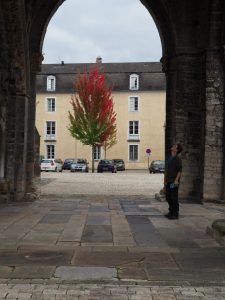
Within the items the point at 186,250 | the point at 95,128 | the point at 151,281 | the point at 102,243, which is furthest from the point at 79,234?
the point at 95,128

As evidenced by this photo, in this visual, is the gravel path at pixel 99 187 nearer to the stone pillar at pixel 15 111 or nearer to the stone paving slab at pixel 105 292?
the stone pillar at pixel 15 111

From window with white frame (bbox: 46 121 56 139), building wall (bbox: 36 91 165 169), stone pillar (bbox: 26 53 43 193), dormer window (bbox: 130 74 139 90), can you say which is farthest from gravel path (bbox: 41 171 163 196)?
dormer window (bbox: 130 74 139 90)

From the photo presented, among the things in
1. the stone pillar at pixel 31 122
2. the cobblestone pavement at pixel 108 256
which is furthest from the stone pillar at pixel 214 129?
the stone pillar at pixel 31 122

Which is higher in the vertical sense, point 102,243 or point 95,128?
point 95,128

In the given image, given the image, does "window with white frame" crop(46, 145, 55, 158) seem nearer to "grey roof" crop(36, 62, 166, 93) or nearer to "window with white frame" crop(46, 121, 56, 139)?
"window with white frame" crop(46, 121, 56, 139)

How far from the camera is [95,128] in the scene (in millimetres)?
51750

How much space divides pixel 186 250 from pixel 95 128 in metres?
44.2

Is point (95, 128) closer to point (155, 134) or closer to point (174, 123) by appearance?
point (155, 134)

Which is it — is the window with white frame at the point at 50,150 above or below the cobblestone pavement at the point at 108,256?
above

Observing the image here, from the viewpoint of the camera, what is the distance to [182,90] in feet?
53.3

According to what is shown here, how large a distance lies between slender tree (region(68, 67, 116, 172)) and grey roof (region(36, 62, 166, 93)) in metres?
8.88

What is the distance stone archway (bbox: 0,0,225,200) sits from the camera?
15.3 meters

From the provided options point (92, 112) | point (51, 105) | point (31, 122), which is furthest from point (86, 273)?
point (51, 105)

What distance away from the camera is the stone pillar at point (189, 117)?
16109 millimetres
